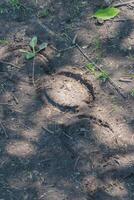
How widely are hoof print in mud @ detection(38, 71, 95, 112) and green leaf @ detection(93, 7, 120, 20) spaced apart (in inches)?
26.6

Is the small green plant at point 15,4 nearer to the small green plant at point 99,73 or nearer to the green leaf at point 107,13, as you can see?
the green leaf at point 107,13

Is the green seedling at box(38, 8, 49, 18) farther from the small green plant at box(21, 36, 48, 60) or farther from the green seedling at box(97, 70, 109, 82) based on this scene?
the green seedling at box(97, 70, 109, 82)

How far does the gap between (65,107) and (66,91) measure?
0.52ft

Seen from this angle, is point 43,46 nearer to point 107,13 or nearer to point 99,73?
point 99,73

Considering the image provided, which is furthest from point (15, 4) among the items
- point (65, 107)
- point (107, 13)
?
point (65, 107)

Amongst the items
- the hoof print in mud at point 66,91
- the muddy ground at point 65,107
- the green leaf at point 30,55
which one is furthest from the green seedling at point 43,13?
the hoof print in mud at point 66,91

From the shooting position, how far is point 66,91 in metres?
3.69

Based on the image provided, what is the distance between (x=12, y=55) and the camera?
13.0ft

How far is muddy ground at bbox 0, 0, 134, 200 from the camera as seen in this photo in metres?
3.11

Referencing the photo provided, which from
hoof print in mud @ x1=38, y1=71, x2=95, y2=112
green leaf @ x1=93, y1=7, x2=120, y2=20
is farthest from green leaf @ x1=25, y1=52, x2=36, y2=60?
green leaf @ x1=93, y1=7, x2=120, y2=20

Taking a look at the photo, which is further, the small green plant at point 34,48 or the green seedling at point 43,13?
the green seedling at point 43,13

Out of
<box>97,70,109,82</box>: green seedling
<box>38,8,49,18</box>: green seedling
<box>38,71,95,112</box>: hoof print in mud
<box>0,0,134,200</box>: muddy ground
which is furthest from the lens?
<box>38,8,49,18</box>: green seedling

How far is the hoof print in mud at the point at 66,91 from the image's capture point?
3.61 m

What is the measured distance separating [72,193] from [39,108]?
0.79 metres
